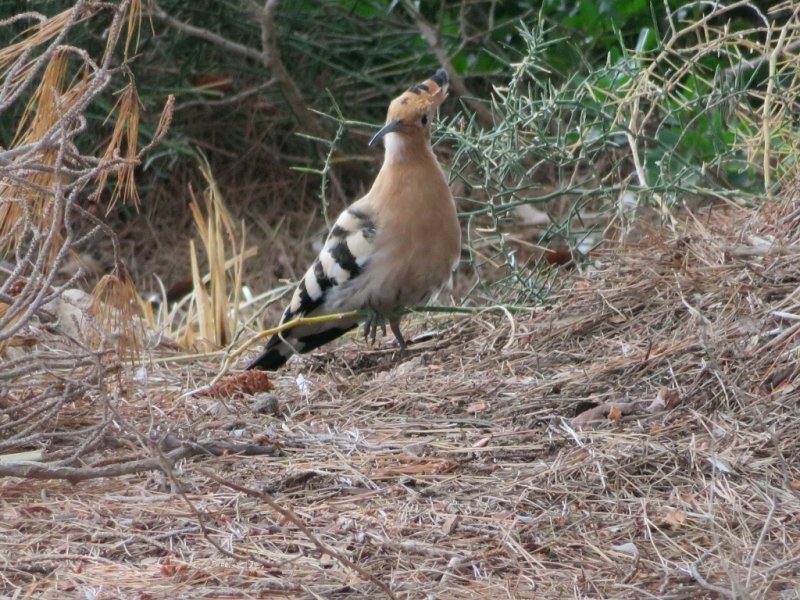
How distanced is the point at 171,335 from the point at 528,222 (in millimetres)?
1727

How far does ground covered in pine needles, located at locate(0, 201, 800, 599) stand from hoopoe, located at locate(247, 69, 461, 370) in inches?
11.8

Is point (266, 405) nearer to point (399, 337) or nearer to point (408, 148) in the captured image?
point (399, 337)

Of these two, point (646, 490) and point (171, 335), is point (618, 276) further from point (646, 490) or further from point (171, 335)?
point (171, 335)

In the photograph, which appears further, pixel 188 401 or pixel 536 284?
pixel 536 284

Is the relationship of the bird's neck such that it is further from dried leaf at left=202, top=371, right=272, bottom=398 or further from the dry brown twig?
the dry brown twig

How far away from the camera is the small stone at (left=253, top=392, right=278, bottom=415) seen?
3.11m

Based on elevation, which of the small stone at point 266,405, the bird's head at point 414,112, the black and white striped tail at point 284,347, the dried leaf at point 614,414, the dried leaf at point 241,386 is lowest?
the black and white striped tail at point 284,347

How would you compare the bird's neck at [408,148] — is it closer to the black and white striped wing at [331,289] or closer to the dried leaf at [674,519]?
the black and white striped wing at [331,289]

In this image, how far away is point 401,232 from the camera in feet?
12.2

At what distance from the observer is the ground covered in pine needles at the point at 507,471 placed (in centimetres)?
207

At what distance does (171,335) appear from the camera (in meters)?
4.68

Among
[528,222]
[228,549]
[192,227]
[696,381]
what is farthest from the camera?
[192,227]

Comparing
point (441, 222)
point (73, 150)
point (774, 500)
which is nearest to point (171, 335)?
point (441, 222)

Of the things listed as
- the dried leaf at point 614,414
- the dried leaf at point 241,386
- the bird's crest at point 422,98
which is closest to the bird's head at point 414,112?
the bird's crest at point 422,98
